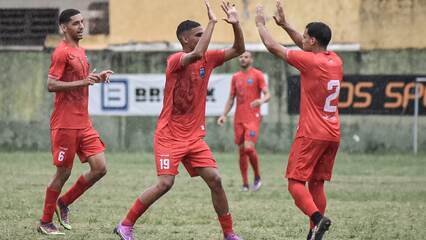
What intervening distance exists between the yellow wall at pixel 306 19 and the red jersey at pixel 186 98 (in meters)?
16.5

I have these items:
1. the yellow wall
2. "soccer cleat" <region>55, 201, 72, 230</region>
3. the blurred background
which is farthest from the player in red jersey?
the yellow wall

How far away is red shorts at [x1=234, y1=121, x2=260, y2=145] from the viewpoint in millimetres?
17891

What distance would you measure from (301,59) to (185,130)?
54.4 inches

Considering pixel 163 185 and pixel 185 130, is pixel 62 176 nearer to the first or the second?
pixel 163 185

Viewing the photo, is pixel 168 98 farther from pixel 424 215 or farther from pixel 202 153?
pixel 424 215

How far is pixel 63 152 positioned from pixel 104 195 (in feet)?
15.3

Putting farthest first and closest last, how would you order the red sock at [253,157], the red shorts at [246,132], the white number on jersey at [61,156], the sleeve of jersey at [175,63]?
the red shorts at [246,132] < the red sock at [253,157] < the white number on jersey at [61,156] < the sleeve of jersey at [175,63]

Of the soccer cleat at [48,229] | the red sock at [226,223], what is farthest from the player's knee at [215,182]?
the soccer cleat at [48,229]

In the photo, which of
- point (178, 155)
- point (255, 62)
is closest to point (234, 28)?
point (178, 155)

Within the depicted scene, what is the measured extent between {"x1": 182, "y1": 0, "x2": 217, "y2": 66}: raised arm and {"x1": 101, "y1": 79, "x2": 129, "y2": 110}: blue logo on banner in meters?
16.9

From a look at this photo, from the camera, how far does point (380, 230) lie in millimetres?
12047

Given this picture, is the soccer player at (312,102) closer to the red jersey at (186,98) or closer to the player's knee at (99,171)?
the red jersey at (186,98)

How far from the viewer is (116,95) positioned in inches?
1065

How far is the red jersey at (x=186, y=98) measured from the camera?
10.6 meters
